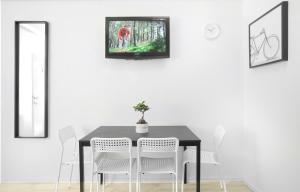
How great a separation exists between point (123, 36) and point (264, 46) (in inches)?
69.4

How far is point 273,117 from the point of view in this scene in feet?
8.87

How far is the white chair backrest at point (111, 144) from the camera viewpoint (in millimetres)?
2543

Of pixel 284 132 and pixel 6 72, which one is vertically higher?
pixel 6 72

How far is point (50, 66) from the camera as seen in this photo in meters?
3.54

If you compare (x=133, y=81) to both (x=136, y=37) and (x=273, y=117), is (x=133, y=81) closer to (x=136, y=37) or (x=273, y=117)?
(x=136, y=37)

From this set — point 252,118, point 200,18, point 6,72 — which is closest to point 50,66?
point 6,72

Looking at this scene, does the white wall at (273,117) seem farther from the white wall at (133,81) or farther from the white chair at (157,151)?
the white chair at (157,151)

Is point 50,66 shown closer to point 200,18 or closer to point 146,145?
point 146,145

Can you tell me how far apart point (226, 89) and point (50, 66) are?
2452 millimetres

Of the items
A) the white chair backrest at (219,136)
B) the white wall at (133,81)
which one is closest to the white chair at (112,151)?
the white wall at (133,81)

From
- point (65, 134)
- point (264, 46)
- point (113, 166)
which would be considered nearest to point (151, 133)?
point (113, 166)

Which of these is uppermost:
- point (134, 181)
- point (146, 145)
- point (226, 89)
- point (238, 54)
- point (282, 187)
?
point (238, 54)

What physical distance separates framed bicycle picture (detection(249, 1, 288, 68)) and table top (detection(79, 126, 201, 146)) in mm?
1143

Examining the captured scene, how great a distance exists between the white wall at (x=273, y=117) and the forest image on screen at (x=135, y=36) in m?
1.15
